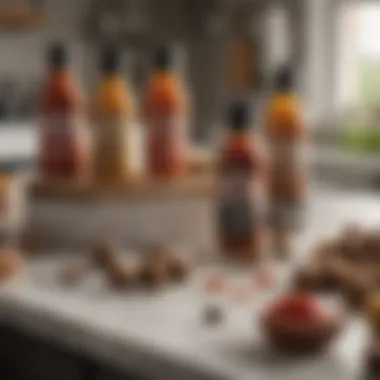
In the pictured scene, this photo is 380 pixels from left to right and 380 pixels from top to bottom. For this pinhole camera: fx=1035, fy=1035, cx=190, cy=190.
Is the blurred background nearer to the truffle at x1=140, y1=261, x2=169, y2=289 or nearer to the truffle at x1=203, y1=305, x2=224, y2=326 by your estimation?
the truffle at x1=140, y1=261, x2=169, y2=289

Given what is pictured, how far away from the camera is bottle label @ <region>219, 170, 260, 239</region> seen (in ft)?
5.25

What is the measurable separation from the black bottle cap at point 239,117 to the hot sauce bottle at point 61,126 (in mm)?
320

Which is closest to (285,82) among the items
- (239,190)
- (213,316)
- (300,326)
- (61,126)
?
(239,190)

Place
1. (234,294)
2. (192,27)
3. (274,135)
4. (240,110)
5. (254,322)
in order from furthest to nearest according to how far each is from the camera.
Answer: (192,27) → (274,135) → (240,110) → (234,294) → (254,322)

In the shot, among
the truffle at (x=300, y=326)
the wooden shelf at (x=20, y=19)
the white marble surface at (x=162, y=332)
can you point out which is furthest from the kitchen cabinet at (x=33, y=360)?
the wooden shelf at (x=20, y=19)

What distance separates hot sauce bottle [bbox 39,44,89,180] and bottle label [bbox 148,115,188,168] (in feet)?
0.44

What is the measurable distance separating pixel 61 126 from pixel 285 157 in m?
0.40

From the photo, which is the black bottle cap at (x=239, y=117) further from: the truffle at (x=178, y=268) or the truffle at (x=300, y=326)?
the truffle at (x=300, y=326)

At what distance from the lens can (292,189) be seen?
174 centimetres

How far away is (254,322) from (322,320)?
0.14 meters

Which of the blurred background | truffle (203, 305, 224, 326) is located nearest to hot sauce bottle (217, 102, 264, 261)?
truffle (203, 305, 224, 326)

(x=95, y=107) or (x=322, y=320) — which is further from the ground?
(x=95, y=107)

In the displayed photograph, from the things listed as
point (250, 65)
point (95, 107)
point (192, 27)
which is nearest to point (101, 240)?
point (95, 107)

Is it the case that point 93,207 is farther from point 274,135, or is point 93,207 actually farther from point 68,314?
point 68,314
